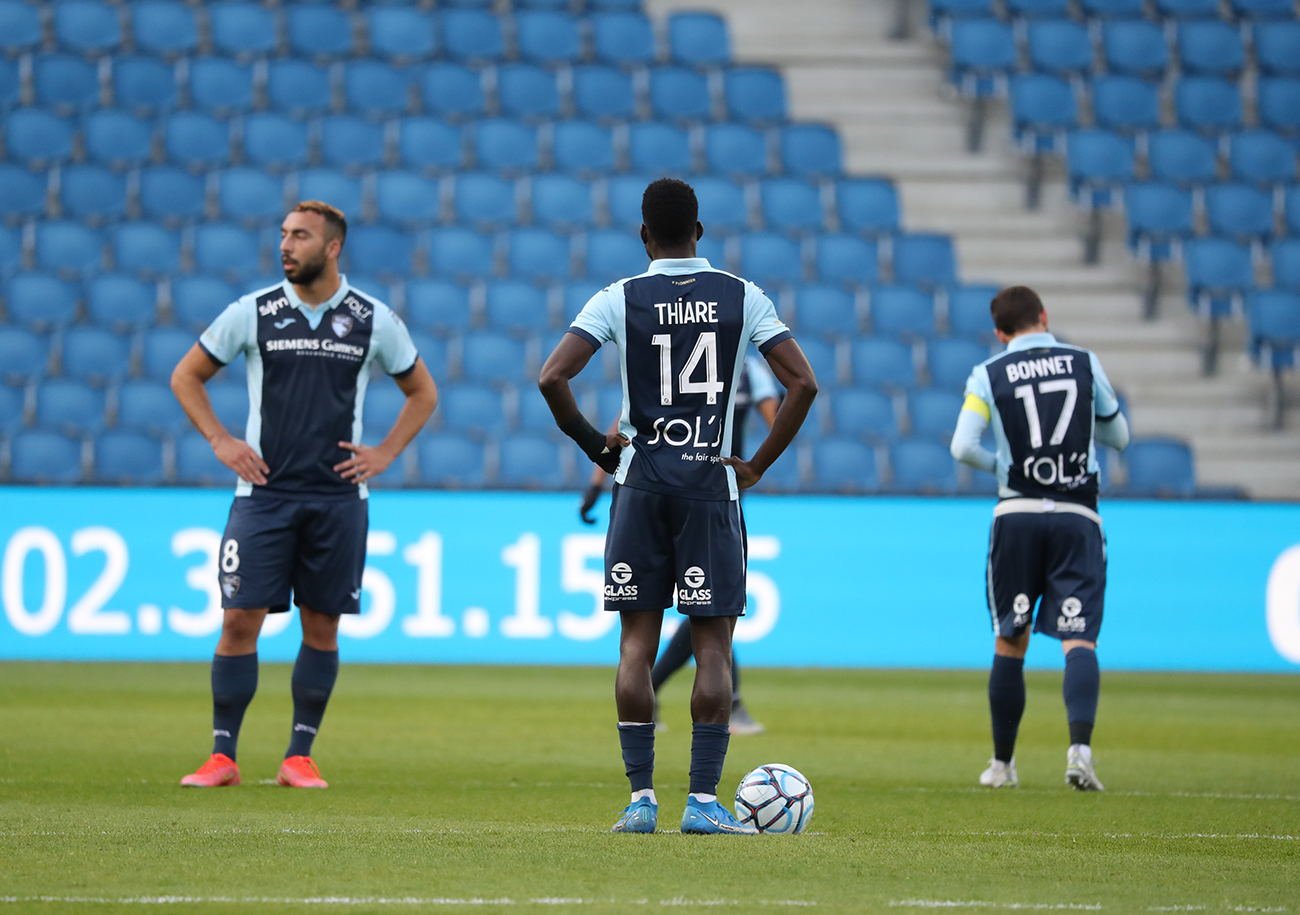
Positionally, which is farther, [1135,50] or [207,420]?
[1135,50]

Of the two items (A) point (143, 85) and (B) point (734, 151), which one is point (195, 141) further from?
(B) point (734, 151)

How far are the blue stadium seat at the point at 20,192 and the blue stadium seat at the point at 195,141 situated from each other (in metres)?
1.36

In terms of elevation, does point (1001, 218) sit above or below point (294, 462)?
above

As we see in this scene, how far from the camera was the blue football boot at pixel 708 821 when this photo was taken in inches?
191

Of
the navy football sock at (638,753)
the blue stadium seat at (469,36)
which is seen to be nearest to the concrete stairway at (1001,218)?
the blue stadium seat at (469,36)

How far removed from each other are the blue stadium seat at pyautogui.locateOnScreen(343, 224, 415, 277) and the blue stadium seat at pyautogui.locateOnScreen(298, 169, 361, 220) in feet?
1.26

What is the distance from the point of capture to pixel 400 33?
1867cm

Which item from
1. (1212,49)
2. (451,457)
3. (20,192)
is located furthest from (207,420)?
(1212,49)

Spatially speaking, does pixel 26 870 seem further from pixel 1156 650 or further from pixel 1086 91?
pixel 1086 91

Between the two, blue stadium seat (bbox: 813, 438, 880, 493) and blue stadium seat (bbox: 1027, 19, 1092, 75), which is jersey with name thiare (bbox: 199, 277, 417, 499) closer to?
blue stadium seat (bbox: 813, 438, 880, 493)

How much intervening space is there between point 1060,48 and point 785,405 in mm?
15617

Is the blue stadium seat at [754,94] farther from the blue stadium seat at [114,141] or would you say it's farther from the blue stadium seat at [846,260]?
the blue stadium seat at [114,141]

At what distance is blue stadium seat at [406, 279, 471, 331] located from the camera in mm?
15969

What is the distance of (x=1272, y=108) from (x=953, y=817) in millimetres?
15470
